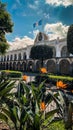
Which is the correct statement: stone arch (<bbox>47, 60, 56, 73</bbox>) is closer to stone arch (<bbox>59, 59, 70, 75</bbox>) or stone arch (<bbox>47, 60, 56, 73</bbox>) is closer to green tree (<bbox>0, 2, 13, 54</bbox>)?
stone arch (<bbox>59, 59, 70, 75</bbox>)

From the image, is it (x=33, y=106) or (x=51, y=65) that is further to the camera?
(x=51, y=65)

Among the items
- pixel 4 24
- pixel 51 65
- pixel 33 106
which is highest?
pixel 4 24

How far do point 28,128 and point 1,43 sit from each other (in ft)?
67.9

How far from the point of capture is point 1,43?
2330 cm

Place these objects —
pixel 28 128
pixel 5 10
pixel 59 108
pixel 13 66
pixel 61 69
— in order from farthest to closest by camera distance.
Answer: pixel 13 66 < pixel 61 69 < pixel 5 10 < pixel 59 108 < pixel 28 128

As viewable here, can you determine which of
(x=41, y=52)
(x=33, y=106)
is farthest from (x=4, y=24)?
→ (x=33, y=106)

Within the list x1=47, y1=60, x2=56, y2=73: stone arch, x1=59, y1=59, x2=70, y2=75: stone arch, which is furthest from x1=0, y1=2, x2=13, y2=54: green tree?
x1=47, y1=60, x2=56, y2=73: stone arch

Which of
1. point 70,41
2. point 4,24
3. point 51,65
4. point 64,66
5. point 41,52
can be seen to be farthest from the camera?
point 51,65

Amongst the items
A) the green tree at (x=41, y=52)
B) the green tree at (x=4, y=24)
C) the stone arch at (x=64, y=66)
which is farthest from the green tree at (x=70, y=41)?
the stone arch at (x=64, y=66)

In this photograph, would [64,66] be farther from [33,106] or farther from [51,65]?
[33,106]

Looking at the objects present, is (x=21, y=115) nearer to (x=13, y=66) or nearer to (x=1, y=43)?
(x=1, y=43)

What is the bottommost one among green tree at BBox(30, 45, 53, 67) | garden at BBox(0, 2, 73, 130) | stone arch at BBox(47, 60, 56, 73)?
garden at BBox(0, 2, 73, 130)

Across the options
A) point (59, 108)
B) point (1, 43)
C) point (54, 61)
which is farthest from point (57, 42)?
point (59, 108)

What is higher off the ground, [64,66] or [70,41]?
[70,41]
